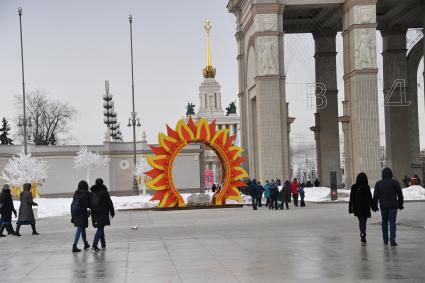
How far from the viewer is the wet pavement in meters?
13.6

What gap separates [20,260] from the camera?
58.6 feet

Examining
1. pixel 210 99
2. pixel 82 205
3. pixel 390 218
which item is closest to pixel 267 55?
pixel 82 205

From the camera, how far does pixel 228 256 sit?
16.7m

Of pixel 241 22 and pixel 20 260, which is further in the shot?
pixel 241 22

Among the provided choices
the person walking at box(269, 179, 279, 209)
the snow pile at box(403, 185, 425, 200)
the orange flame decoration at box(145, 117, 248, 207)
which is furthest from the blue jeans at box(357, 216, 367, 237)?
the snow pile at box(403, 185, 425, 200)

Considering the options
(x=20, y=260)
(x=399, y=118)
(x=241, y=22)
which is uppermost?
(x=241, y=22)

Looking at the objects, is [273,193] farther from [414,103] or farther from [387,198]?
[414,103]

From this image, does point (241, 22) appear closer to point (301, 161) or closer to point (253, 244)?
point (301, 161)

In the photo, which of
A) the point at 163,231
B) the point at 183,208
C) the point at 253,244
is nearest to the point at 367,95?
the point at 183,208

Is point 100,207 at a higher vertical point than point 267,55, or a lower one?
lower

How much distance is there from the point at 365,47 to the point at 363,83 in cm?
220

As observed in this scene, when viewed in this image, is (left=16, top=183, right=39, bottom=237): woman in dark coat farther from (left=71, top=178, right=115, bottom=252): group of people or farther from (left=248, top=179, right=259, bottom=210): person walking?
(left=248, top=179, right=259, bottom=210): person walking

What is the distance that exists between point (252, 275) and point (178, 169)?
81.4 m

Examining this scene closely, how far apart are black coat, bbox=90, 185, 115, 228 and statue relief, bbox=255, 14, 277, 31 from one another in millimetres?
36221
